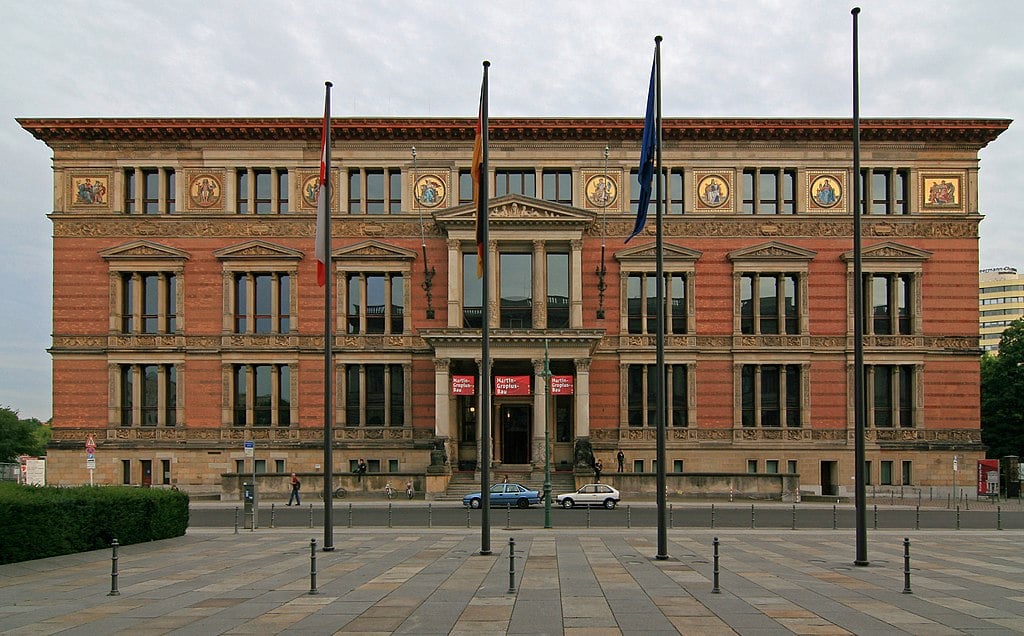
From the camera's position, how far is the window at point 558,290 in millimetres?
51594

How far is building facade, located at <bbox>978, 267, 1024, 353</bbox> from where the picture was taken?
185 meters

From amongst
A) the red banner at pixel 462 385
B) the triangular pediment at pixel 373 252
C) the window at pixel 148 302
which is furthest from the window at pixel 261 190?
the red banner at pixel 462 385

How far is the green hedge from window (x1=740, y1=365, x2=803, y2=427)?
34467 millimetres

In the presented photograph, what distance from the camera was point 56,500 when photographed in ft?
74.1

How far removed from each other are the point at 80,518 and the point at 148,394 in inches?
1222

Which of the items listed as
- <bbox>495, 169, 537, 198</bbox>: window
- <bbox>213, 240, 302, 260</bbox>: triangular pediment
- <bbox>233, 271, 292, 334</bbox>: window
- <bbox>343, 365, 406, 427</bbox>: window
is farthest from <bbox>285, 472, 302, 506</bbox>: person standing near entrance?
<bbox>495, 169, 537, 198</bbox>: window

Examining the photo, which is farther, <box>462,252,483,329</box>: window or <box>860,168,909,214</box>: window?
<box>860,168,909,214</box>: window

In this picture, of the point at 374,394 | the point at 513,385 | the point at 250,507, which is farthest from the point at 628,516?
the point at 374,394

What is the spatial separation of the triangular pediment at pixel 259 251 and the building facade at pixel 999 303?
Result: 571 feet

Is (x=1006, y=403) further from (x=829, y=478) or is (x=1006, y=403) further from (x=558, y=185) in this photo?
(x=558, y=185)

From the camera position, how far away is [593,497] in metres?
40.8

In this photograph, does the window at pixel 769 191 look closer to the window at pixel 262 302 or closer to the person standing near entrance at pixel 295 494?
the window at pixel 262 302

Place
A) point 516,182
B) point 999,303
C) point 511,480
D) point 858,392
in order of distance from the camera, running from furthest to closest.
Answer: point 999,303
point 516,182
point 511,480
point 858,392

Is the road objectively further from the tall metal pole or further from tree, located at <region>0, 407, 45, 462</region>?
tree, located at <region>0, 407, 45, 462</region>
